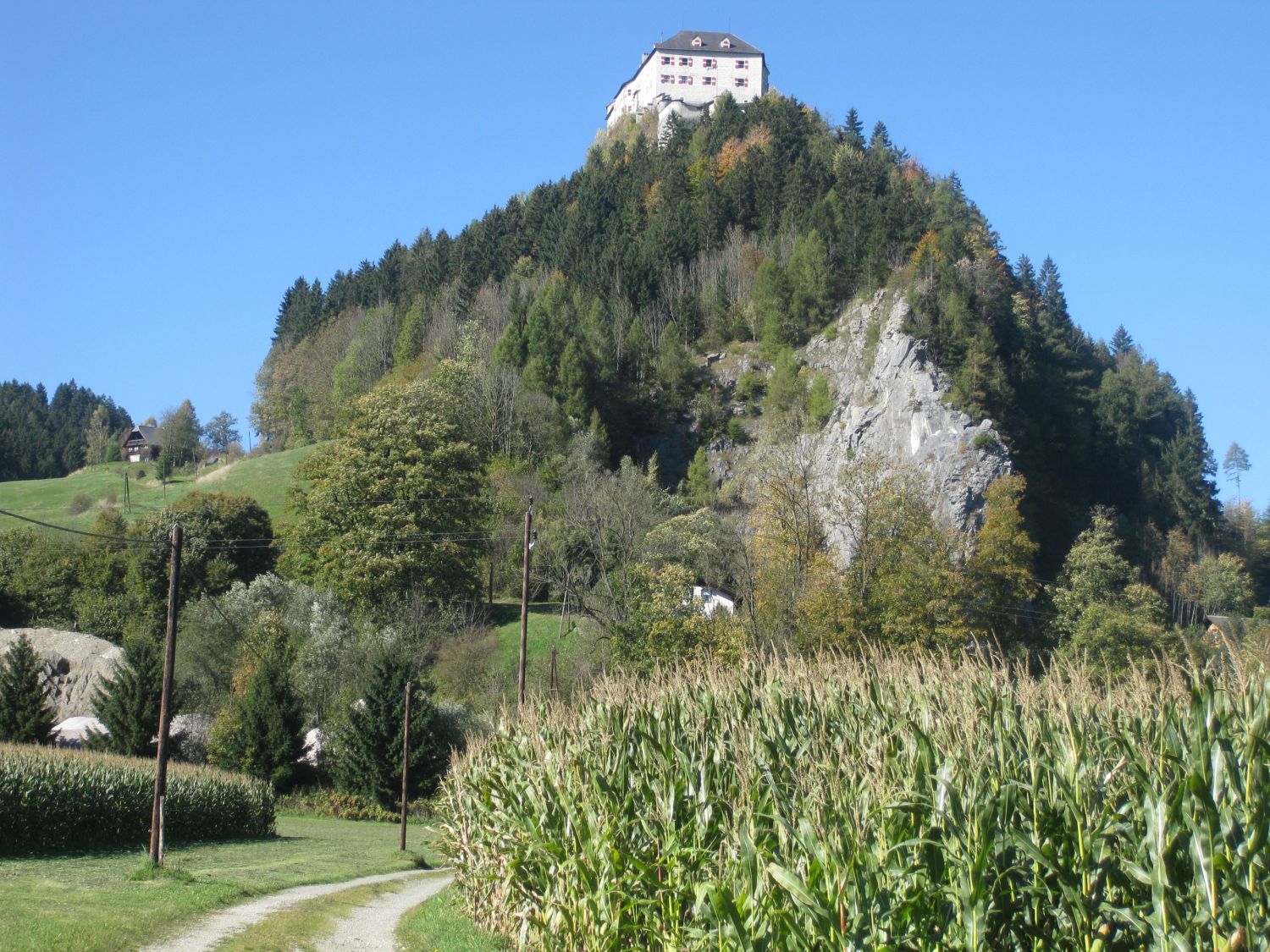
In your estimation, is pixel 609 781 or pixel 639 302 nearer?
pixel 609 781

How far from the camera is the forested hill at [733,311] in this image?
271 ft

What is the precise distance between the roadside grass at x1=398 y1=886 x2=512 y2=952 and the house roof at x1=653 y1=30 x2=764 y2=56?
134m

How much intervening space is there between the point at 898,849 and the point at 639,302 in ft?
323

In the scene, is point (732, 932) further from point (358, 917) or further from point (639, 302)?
point (639, 302)

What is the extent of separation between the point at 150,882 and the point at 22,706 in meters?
25.7

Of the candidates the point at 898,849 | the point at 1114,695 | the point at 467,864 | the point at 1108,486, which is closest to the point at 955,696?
the point at 1114,695

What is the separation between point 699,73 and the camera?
138 metres

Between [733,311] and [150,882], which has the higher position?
[733,311]

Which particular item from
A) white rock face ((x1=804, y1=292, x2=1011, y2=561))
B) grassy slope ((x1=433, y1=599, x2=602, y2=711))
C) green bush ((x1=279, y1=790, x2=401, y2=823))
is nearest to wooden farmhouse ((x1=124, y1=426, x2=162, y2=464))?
white rock face ((x1=804, y1=292, x2=1011, y2=561))

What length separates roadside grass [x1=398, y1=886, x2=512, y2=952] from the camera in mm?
14234

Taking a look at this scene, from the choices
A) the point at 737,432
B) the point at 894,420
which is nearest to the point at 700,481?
the point at 737,432

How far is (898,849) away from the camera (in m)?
8.12

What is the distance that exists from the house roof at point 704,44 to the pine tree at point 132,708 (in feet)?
382

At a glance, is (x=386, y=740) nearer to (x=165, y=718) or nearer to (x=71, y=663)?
(x=165, y=718)
